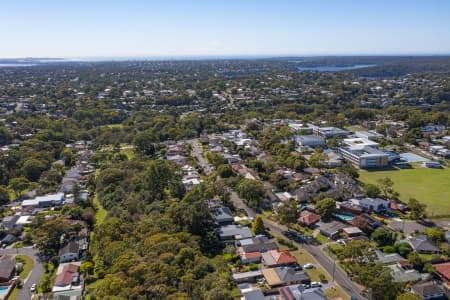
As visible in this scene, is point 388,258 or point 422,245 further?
point 422,245

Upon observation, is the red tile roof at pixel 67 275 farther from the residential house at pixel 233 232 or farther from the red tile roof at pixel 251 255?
the red tile roof at pixel 251 255

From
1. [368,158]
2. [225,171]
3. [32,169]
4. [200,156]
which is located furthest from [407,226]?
[32,169]

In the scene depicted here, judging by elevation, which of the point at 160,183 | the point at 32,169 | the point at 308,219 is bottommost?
the point at 308,219

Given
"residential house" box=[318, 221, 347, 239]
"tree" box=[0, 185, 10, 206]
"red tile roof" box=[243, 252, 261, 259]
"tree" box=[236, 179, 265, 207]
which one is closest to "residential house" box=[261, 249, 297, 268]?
"red tile roof" box=[243, 252, 261, 259]

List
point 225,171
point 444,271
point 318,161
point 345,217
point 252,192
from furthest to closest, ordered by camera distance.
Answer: point 318,161
point 225,171
point 252,192
point 345,217
point 444,271

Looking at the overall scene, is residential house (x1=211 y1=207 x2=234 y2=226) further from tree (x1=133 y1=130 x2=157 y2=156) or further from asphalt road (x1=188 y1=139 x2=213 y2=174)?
tree (x1=133 y1=130 x2=157 y2=156)

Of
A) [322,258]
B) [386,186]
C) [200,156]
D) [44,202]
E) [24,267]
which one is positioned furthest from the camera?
[200,156]

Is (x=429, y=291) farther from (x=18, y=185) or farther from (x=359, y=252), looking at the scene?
(x=18, y=185)
